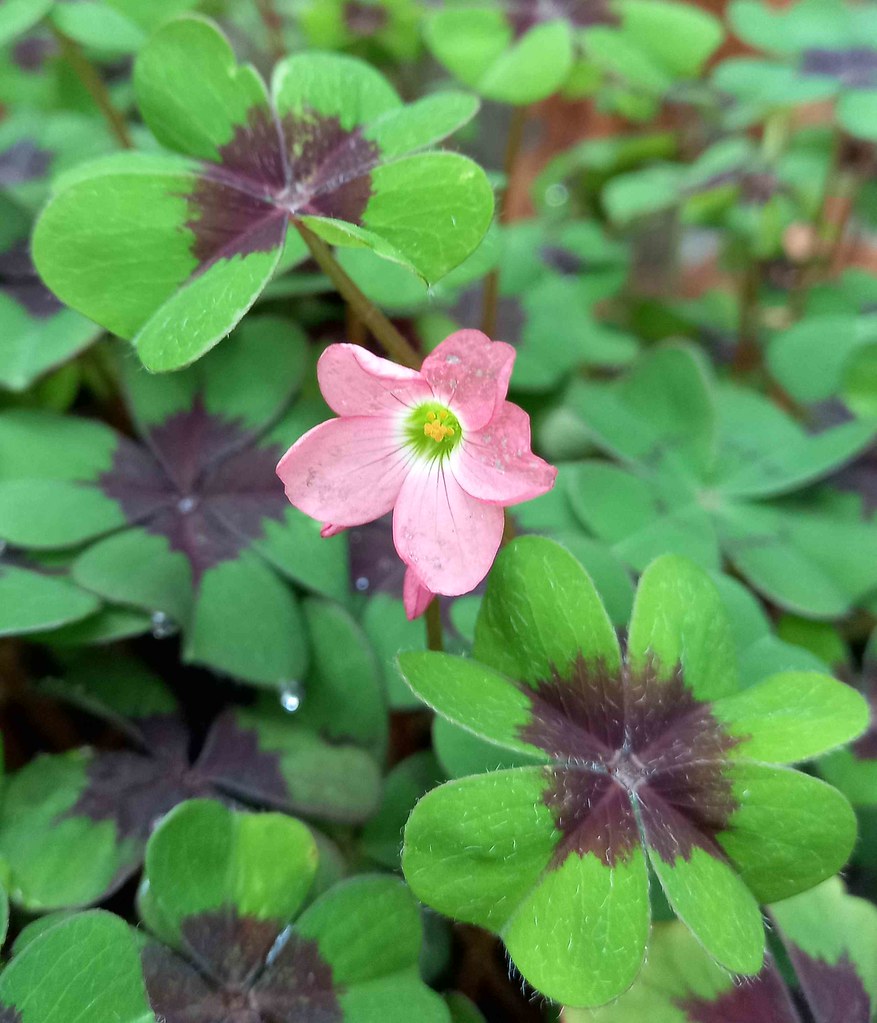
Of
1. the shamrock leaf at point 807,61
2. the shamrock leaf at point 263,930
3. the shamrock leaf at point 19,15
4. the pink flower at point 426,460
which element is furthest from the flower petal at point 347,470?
the shamrock leaf at point 807,61

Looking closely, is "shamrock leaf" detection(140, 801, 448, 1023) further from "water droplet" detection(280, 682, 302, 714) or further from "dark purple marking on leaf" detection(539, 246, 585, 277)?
"dark purple marking on leaf" detection(539, 246, 585, 277)

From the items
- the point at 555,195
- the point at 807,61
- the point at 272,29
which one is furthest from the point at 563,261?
the point at 272,29

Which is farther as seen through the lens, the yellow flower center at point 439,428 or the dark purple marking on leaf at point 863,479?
the dark purple marking on leaf at point 863,479

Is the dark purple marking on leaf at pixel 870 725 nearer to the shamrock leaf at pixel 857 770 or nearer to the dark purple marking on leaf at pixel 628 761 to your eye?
the shamrock leaf at pixel 857 770

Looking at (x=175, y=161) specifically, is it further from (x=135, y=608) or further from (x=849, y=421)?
(x=849, y=421)

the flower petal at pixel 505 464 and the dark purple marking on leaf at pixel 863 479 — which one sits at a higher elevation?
the flower petal at pixel 505 464

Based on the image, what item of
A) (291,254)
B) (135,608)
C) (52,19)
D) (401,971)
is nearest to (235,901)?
(401,971)

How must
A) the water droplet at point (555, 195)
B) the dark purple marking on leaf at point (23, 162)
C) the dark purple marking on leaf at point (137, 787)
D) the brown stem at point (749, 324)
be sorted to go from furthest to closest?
the water droplet at point (555, 195)
the brown stem at point (749, 324)
the dark purple marking on leaf at point (23, 162)
the dark purple marking on leaf at point (137, 787)
